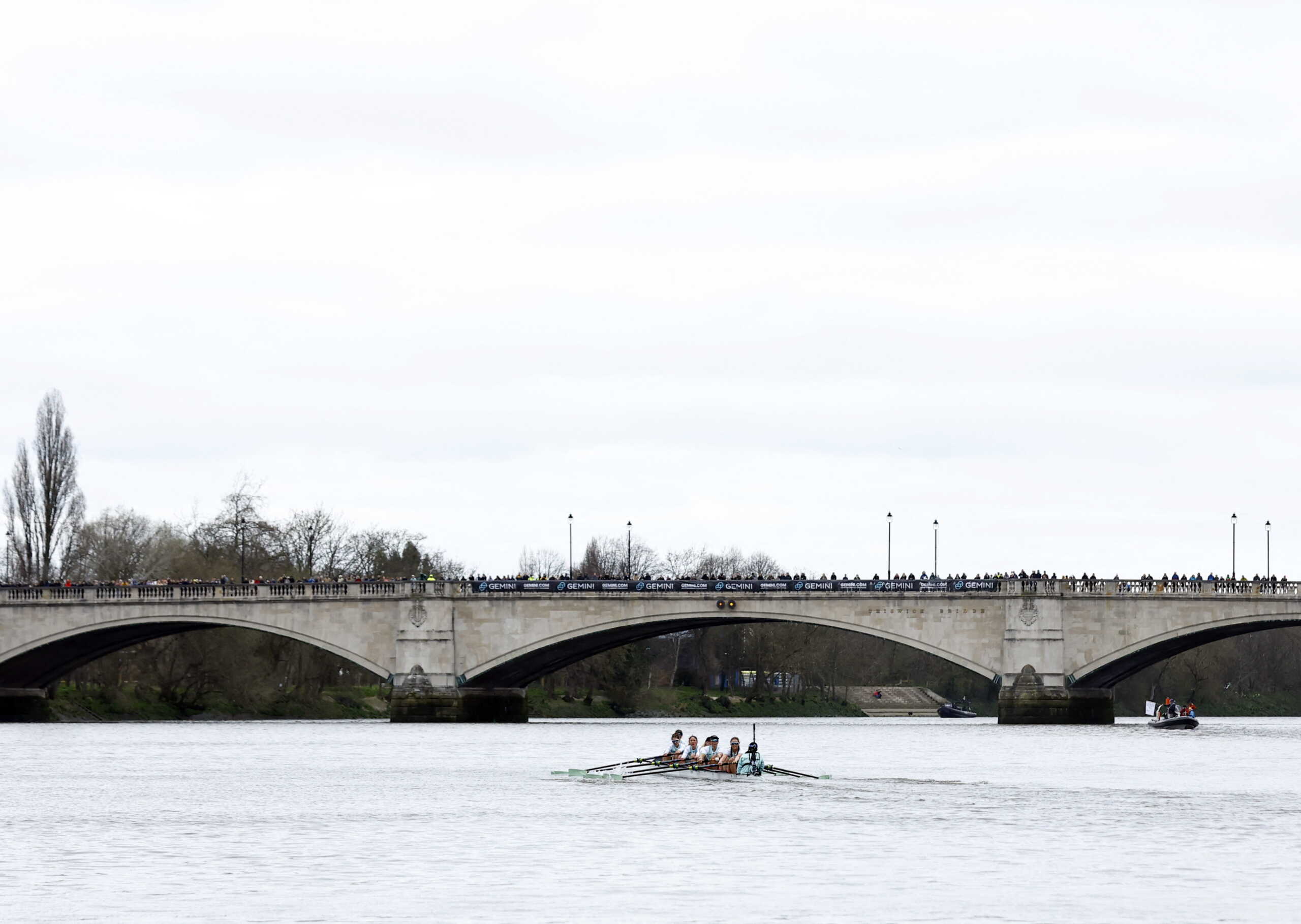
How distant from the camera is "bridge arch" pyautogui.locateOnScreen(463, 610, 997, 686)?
94.2 m

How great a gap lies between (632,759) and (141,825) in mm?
29239

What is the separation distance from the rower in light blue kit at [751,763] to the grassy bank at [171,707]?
5339cm

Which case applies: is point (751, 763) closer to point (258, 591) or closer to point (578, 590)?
point (578, 590)

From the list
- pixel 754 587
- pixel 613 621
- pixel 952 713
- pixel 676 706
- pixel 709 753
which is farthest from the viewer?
pixel 952 713

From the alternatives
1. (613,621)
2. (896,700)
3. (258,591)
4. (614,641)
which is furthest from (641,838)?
(896,700)

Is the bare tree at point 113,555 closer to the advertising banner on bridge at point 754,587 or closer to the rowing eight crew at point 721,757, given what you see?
the advertising banner on bridge at point 754,587

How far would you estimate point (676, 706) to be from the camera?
12962cm

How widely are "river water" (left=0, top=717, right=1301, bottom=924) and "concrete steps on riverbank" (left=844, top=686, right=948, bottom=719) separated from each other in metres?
→ 67.4

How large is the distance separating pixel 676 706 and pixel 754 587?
36.3m

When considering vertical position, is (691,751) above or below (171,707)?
below

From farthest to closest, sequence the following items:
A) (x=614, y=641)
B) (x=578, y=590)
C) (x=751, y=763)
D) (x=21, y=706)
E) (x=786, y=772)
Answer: (x=21, y=706)
(x=614, y=641)
(x=578, y=590)
(x=751, y=763)
(x=786, y=772)

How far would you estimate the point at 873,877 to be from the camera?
36094mm

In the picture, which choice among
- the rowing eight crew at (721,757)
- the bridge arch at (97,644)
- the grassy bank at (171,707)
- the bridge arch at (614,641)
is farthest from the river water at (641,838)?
the grassy bank at (171,707)

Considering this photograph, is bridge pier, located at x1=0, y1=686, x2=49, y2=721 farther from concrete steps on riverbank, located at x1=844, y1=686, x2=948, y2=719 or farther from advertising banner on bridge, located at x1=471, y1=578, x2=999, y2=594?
concrete steps on riverbank, located at x1=844, y1=686, x2=948, y2=719
